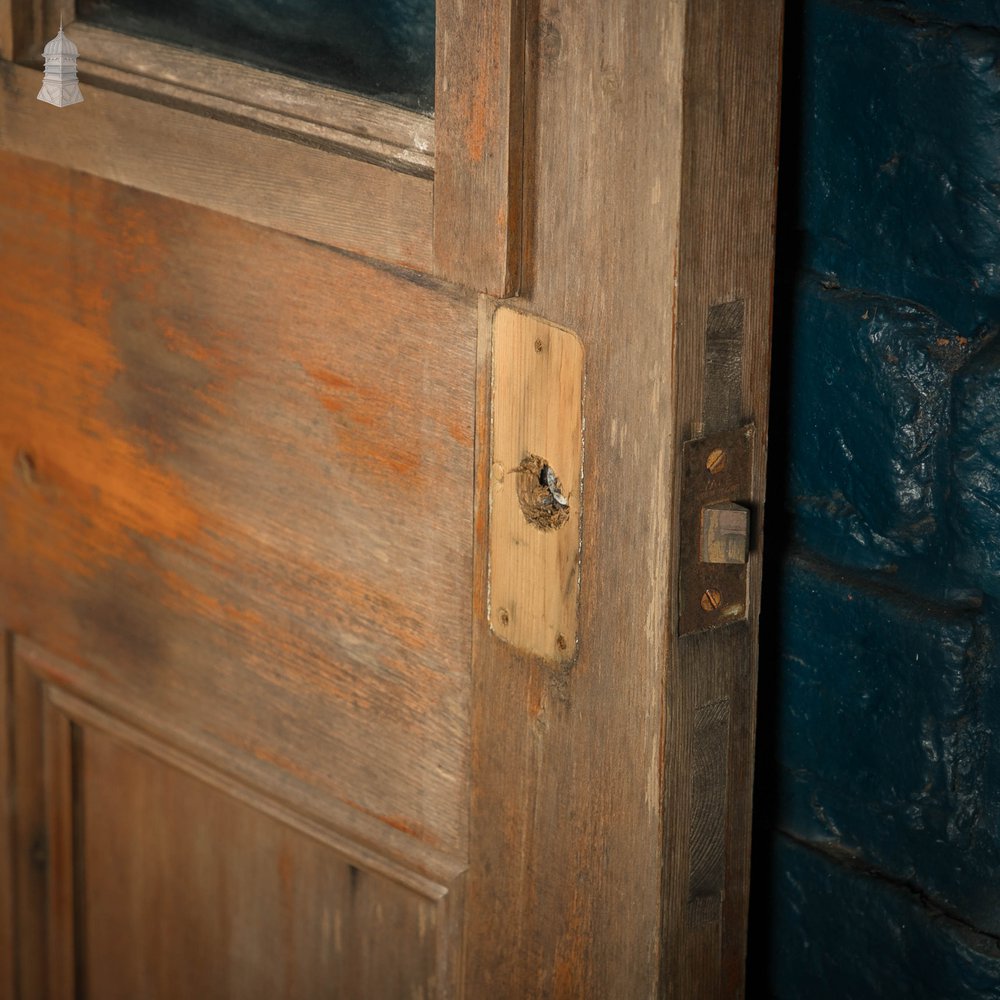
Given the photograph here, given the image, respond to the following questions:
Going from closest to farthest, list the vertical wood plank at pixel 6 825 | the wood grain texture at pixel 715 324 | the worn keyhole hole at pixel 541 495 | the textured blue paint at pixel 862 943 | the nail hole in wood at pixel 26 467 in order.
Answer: the wood grain texture at pixel 715 324 → the worn keyhole hole at pixel 541 495 → the textured blue paint at pixel 862 943 → the nail hole in wood at pixel 26 467 → the vertical wood plank at pixel 6 825

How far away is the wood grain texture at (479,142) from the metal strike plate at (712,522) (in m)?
0.15

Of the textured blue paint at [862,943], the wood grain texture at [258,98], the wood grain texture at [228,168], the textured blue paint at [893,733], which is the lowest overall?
the textured blue paint at [862,943]

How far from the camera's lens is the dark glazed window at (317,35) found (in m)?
0.99

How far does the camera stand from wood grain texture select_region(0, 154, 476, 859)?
105 cm

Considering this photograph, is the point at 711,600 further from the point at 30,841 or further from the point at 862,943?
the point at 30,841

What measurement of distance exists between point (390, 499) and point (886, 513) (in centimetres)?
32

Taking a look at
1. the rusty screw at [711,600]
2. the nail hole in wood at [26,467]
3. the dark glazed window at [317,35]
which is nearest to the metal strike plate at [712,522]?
the rusty screw at [711,600]

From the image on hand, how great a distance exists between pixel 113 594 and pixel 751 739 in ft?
1.83

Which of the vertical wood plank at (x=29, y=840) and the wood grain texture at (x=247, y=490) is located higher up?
the wood grain texture at (x=247, y=490)

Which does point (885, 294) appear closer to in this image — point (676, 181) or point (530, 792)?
point (676, 181)

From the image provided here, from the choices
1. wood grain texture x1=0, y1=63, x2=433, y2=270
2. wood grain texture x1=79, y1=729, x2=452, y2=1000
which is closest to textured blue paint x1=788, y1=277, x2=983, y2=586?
wood grain texture x1=0, y1=63, x2=433, y2=270

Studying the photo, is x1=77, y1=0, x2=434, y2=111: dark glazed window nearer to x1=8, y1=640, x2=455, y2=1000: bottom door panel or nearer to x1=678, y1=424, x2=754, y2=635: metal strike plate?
x1=678, y1=424, x2=754, y2=635: metal strike plate

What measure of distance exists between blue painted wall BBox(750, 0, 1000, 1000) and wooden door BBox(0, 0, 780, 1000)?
0.16 meters

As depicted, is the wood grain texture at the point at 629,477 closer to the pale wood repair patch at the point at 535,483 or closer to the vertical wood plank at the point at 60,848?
the pale wood repair patch at the point at 535,483
